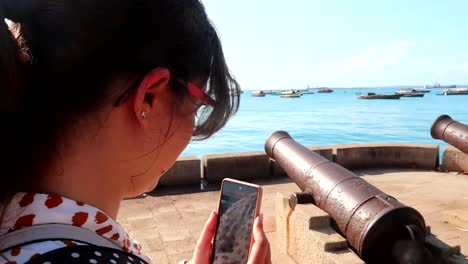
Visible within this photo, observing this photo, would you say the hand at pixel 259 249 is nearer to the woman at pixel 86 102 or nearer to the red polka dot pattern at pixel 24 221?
the woman at pixel 86 102

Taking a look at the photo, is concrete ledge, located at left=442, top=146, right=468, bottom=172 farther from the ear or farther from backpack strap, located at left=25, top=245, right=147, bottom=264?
backpack strap, located at left=25, top=245, right=147, bottom=264

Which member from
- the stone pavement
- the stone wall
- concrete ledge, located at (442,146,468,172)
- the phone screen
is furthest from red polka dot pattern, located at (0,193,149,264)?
concrete ledge, located at (442,146,468,172)

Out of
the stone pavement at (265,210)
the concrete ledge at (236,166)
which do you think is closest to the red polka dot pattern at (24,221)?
the stone pavement at (265,210)

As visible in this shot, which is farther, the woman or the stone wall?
the stone wall

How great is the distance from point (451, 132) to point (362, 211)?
4840mm

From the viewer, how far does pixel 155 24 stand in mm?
815

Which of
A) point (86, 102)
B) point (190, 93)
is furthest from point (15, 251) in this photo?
point (190, 93)

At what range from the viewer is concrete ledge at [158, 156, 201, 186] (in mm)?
7258

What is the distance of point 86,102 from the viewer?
0.77 meters

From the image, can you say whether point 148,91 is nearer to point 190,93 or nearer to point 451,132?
point 190,93

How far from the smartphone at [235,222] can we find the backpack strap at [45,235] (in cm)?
75

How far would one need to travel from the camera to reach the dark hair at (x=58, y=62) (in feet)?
2.31

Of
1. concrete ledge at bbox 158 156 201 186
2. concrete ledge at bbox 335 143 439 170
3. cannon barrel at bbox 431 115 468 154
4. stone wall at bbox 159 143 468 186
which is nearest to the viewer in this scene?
cannon barrel at bbox 431 115 468 154

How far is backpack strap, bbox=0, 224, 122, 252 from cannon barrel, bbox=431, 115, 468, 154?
7258 millimetres
